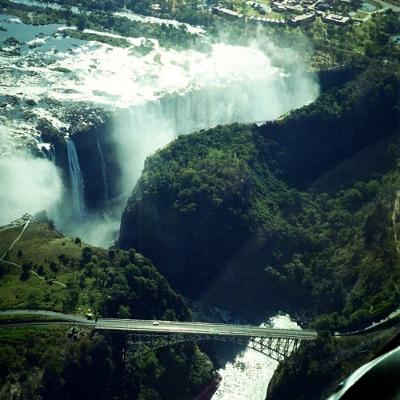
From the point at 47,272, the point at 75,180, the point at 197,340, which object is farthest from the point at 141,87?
the point at 197,340

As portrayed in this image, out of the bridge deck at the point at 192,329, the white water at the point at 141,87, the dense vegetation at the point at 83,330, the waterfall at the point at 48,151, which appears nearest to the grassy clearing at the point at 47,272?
the dense vegetation at the point at 83,330

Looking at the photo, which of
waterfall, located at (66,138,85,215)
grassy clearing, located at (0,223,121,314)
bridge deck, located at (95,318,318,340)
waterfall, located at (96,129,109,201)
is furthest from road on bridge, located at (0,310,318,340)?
waterfall, located at (96,129,109,201)

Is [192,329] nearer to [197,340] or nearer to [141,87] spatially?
[197,340]

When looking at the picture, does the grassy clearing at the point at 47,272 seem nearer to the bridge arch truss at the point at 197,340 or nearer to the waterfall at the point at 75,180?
Answer: the bridge arch truss at the point at 197,340

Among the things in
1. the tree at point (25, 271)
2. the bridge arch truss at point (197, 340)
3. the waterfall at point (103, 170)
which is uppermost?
the tree at point (25, 271)

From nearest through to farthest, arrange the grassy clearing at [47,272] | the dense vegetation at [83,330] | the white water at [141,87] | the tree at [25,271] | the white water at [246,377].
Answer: the dense vegetation at [83,330] < the white water at [246,377] < the grassy clearing at [47,272] < the tree at [25,271] < the white water at [141,87]

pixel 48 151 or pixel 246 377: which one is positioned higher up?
pixel 48 151

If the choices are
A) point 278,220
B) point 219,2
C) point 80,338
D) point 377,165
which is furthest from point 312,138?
point 219,2
